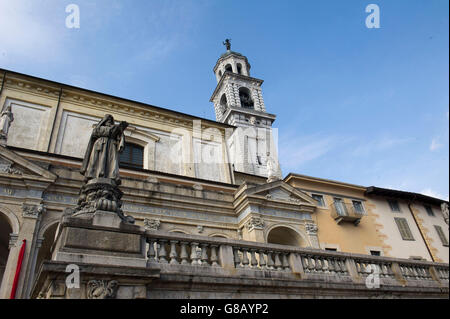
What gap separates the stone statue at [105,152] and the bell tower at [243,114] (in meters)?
27.6

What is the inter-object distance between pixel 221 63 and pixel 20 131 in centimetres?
3678

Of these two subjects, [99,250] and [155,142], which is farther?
[155,142]

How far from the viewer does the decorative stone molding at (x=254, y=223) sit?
609 inches

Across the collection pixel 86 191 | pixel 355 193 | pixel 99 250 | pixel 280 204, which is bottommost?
pixel 99 250

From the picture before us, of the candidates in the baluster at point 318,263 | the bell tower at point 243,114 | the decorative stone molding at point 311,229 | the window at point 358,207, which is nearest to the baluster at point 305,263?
the baluster at point 318,263

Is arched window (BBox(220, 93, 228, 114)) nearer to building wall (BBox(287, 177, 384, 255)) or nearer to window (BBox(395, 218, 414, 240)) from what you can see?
building wall (BBox(287, 177, 384, 255))

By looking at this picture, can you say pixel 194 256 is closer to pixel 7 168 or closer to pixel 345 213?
pixel 7 168

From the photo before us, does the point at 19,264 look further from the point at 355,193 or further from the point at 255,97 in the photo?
the point at 255,97

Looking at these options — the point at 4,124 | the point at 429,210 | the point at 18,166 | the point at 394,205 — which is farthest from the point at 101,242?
the point at 429,210

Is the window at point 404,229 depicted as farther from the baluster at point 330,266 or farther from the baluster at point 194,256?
the baluster at point 194,256
